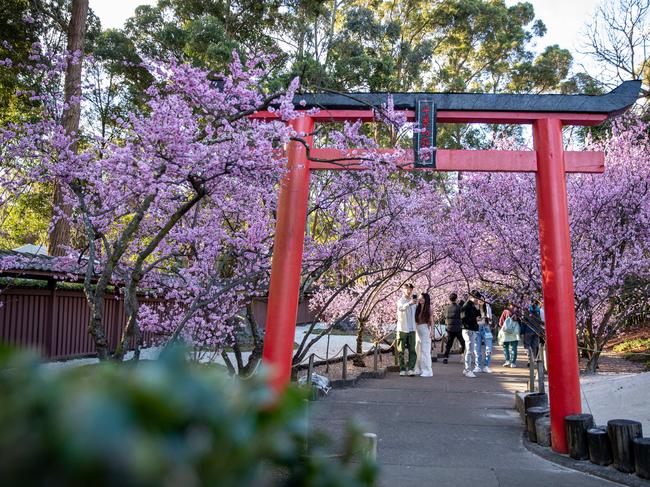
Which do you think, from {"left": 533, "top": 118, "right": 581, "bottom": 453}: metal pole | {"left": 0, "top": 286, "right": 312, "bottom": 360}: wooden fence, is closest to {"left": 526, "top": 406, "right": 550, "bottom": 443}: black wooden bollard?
{"left": 533, "top": 118, "right": 581, "bottom": 453}: metal pole

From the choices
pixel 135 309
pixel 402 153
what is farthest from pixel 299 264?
pixel 135 309

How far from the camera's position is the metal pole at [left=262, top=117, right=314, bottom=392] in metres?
6.95

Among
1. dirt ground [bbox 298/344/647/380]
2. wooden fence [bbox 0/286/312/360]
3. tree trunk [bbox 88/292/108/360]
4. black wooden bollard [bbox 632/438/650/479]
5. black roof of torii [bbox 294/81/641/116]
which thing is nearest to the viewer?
tree trunk [bbox 88/292/108/360]

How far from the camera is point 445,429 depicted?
7.50 meters

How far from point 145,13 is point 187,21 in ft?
4.47

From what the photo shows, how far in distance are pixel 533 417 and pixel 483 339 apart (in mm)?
7035

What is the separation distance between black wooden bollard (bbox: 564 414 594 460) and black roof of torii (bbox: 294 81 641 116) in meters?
3.55

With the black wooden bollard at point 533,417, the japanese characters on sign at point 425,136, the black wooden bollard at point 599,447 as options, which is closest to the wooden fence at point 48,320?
the japanese characters on sign at point 425,136

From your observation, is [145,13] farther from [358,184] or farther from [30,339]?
[358,184]

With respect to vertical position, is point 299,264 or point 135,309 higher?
point 299,264

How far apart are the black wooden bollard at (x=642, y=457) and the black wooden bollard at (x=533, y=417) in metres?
1.72

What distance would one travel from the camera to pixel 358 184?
9477 millimetres

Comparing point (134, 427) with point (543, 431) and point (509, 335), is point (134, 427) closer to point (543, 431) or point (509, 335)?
point (543, 431)

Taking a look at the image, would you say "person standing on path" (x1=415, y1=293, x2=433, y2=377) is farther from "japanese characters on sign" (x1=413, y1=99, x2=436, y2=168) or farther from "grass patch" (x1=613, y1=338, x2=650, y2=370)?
"grass patch" (x1=613, y1=338, x2=650, y2=370)
